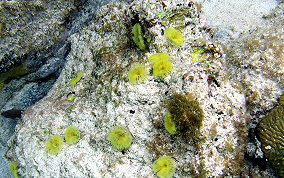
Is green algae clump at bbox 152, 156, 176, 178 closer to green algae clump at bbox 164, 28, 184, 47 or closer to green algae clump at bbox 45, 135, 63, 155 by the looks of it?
green algae clump at bbox 45, 135, 63, 155

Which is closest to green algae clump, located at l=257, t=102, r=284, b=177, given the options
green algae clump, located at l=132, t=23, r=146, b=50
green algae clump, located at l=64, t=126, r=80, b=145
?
green algae clump, located at l=132, t=23, r=146, b=50

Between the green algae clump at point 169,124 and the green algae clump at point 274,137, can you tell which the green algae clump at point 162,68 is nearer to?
the green algae clump at point 169,124

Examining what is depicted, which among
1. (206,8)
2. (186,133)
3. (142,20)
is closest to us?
(186,133)

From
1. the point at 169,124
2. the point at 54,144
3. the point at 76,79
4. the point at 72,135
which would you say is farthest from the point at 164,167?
the point at 76,79

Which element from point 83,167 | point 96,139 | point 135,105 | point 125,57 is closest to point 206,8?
point 125,57

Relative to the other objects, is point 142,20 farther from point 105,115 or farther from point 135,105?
point 105,115

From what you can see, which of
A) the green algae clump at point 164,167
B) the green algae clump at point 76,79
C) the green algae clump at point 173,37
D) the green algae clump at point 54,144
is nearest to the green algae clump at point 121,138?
the green algae clump at point 164,167
